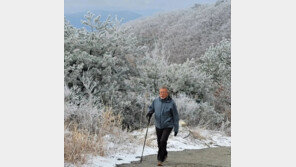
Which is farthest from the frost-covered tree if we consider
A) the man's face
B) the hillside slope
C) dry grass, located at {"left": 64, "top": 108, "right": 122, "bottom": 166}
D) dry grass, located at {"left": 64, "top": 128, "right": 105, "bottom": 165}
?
the hillside slope

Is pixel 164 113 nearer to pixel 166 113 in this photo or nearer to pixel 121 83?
pixel 166 113

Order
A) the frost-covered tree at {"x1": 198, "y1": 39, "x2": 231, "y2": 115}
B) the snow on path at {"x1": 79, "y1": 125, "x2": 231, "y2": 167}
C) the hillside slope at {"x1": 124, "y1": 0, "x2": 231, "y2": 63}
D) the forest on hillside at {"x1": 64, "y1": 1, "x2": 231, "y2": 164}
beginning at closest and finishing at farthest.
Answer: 1. the snow on path at {"x1": 79, "y1": 125, "x2": 231, "y2": 167}
2. the forest on hillside at {"x1": 64, "y1": 1, "x2": 231, "y2": 164}
3. the frost-covered tree at {"x1": 198, "y1": 39, "x2": 231, "y2": 115}
4. the hillside slope at {"x1": 124, "y1": 0, "x2": 231, "y2": 63}

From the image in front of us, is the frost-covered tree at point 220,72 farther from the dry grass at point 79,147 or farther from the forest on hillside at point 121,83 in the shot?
the dry grass at point 79,147

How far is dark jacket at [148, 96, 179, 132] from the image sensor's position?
7402mm

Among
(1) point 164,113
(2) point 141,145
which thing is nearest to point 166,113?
(1) point 164,113

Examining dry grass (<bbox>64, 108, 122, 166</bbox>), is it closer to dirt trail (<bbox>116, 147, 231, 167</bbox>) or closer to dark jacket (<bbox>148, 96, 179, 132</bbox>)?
dirt trail (<bbox>116, 147, 231, 167</bbox>)

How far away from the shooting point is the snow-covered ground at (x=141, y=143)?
8095 mm

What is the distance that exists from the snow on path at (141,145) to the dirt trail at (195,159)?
302 mm

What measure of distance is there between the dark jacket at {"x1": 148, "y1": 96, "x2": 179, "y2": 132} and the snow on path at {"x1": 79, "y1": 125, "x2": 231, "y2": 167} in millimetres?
1158

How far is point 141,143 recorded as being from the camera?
9750mm
